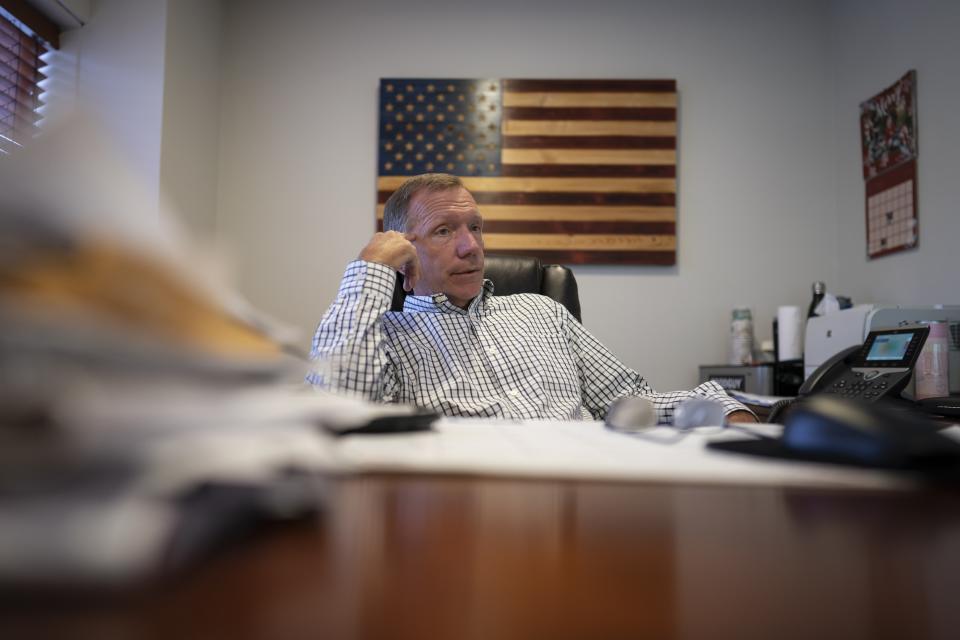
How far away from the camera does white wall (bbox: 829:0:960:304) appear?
235 centimetres

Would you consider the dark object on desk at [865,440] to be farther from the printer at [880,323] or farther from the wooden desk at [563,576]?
the printer at [880,323]

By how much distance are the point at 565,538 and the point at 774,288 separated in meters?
3.19

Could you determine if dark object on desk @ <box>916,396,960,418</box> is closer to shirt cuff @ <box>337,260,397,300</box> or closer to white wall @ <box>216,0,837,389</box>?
shirt cuff @ <box>337,260,397,300</box>

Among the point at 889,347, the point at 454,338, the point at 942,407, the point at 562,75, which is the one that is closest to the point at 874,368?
the point at 889,347

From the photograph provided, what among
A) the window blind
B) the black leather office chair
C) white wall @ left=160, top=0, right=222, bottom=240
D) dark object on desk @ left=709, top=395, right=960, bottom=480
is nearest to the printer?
the black leather office chair

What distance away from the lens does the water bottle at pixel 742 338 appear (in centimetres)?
288

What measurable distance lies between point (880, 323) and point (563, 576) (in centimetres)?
222

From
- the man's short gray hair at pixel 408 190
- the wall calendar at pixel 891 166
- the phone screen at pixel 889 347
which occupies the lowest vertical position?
the phone screen at pixel 889 347

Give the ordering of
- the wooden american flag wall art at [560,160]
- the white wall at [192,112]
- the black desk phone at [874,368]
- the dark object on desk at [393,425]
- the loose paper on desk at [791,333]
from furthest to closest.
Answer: the wooden american flag wall art at [560,160] < the loose paper on desk at [791,333] < the white wall at [192,112] < the black desk phone at [874,368] < the dark object on desk at [393,425]

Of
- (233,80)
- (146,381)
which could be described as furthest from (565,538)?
(233,80)

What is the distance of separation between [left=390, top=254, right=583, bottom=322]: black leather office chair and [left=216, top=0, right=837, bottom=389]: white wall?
1192mm

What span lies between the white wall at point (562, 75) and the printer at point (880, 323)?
901mm

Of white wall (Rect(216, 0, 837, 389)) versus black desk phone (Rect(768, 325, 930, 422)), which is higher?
white wall (Rect(216, 0, 837, 389))

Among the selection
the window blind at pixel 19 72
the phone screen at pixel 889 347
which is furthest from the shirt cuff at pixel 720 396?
the window blind at pixel 19 72
